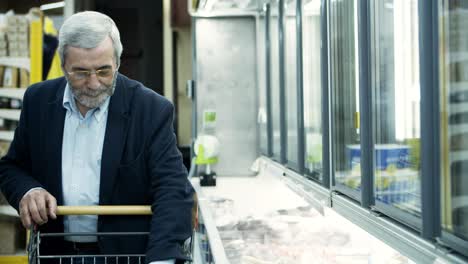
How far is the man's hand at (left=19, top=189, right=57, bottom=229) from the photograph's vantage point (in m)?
1.92

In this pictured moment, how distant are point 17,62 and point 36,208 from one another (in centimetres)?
402

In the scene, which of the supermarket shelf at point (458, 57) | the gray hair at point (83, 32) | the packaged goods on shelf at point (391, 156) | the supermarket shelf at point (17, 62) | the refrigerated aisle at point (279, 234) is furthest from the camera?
the supermarket shelf at point (17, 62)

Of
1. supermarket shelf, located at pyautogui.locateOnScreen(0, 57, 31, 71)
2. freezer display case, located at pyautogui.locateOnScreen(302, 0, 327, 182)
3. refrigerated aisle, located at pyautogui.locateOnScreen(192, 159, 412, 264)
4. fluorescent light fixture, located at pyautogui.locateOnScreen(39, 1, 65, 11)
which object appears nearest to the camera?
refrigerated aisle, located at pyautogui.locateOnScreen(192, 159, 412, 264)

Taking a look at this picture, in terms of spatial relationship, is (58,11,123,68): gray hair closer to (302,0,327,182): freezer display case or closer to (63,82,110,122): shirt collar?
(63,82,110,122): shirt collar

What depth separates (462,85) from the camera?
1540 millimetres

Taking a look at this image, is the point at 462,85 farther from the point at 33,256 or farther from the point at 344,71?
the point at 33,256

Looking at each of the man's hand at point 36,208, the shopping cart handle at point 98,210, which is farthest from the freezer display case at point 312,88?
the man's hand at point 36,208

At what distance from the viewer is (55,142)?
208 centimetres

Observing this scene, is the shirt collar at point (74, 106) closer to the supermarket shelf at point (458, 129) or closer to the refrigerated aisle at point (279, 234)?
the refrigerated aisle at point (279, 234)

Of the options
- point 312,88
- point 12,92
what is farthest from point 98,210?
point 12,92

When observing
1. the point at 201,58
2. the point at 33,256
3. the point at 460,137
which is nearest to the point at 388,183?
the point at 460,137

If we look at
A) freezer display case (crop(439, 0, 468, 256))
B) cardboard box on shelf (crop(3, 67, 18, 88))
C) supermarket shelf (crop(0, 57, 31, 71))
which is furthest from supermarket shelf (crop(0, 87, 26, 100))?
freezer display case (crop(439, 0, 468, 256))

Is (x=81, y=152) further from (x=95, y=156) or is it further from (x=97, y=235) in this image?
(x=97, y=235)

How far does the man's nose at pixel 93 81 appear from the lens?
1.93 meters
